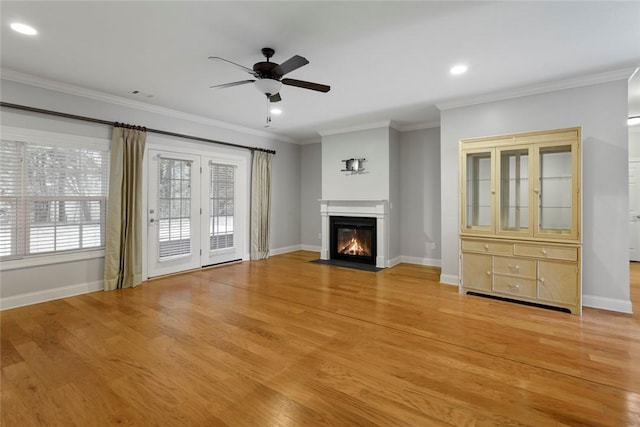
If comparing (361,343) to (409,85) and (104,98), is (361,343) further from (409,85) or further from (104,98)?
(104,98)

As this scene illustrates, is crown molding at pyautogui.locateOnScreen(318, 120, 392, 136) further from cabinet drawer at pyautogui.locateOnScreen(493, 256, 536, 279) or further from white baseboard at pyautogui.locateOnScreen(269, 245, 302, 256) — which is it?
cabinet drawer at pyautogui.locateOnScreen(493, 256, 536, 279)

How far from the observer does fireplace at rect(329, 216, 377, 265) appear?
6039 millimetres

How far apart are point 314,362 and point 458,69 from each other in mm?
3384

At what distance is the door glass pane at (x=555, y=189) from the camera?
356 cm

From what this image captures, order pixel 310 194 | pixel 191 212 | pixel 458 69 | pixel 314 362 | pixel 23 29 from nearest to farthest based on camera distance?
pixel 314 362, pixel 23 29, pixel 458 69, pixel 191 212, pixel 310 194

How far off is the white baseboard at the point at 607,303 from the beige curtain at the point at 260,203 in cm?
530

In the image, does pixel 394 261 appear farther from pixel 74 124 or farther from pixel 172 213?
pixel 74 124

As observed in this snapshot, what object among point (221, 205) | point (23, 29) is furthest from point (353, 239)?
point (23, 29)

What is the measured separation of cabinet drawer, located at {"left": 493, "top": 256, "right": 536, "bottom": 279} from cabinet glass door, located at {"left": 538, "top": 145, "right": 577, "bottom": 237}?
0.41 meters

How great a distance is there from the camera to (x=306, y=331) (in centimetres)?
298

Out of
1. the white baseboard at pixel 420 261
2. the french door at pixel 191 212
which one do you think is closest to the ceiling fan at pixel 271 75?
the french door at pixel 191 212

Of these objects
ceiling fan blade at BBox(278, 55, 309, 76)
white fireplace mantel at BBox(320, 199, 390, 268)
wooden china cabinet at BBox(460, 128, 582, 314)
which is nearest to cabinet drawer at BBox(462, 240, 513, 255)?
wooden china cabinet at BBox(460, 128, 582, 314)

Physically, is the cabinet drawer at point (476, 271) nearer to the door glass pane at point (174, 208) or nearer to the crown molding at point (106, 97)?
the door glass pane at point (174, 208)

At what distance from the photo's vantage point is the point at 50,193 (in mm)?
3838
